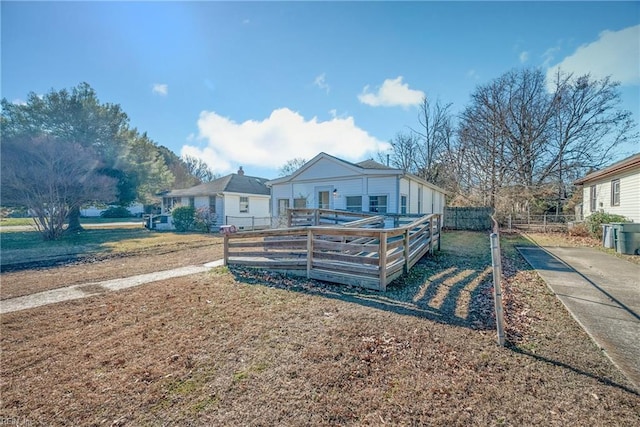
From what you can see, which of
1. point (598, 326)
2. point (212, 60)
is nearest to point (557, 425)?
point (598, 326)

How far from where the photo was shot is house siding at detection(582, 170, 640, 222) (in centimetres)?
1069

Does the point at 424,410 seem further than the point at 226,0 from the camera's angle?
No

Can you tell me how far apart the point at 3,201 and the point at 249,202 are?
1397 cm

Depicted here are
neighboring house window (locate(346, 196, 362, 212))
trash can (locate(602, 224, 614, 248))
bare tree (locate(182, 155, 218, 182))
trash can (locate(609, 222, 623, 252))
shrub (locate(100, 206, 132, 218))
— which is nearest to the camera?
trash can (locate(609, 222, 623, 252))

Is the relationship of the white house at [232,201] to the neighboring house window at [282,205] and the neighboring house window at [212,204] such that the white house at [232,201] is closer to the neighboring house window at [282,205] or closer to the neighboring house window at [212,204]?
the neighboring house window at [212,204]

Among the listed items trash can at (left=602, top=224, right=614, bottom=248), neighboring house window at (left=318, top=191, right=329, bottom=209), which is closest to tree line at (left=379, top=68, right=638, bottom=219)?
trash can at (left=602, top=224, right=614, bottom=248)

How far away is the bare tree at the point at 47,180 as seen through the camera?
1327 cm

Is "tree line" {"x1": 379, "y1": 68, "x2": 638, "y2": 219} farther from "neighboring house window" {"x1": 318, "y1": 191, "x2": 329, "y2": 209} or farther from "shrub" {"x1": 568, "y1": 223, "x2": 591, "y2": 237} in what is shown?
"neighboring house window" {"x1": 318, "y1": 191, "x2": 329, "y2": 209}

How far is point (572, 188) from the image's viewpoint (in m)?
25.0

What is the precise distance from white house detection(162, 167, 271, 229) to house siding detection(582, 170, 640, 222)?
60.7ft

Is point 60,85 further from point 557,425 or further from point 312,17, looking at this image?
point 557,425

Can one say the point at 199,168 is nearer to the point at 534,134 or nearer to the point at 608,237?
the point at 534,134

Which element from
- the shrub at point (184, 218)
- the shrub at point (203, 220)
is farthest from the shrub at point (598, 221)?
the shrub at point (184, 218)

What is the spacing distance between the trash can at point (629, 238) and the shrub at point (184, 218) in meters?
21.6
